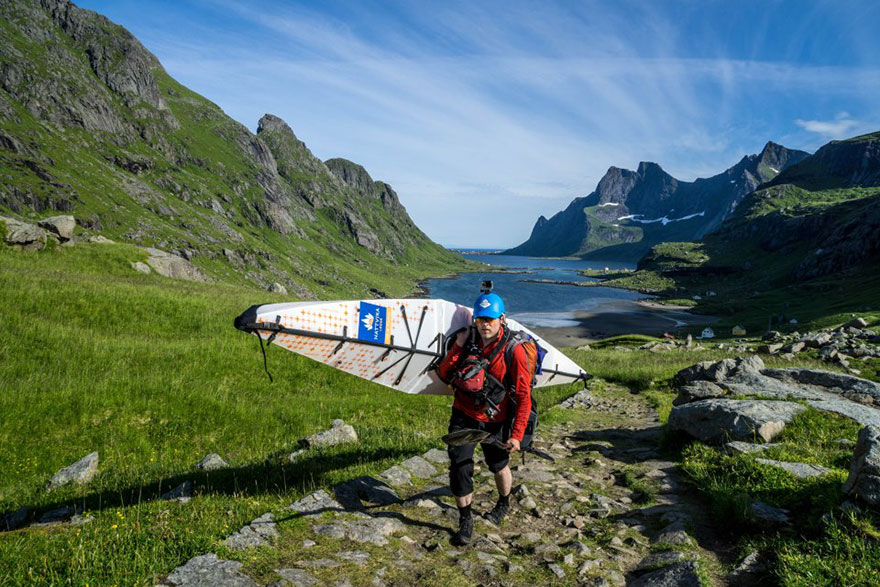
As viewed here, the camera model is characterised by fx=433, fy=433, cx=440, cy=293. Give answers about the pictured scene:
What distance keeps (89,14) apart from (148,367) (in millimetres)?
259474

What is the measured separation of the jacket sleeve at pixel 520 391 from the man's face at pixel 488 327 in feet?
1.39

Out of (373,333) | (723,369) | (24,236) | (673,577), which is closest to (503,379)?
(673,577)

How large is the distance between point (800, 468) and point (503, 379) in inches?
199

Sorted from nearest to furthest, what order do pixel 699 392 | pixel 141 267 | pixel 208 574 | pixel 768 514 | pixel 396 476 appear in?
pixel 208 574 → pixel 768 514 → pixel 396 476 → pixel 699 392 → pixel 141 267

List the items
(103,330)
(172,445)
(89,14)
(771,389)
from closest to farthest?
(172,445) < (771,389) < (103,330) < (89,14)

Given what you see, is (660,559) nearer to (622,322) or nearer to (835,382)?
(835,382)

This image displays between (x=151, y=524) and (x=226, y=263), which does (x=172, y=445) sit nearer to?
(x=151, y=524)

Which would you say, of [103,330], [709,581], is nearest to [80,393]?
[103,330]

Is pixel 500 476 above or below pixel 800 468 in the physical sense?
below

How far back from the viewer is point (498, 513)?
6.87 metres

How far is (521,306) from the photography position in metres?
139

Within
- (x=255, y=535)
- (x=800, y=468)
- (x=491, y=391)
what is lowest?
(x=255, y=535)

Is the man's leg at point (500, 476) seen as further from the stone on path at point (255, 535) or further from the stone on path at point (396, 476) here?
the stone on path at point (255, 535)

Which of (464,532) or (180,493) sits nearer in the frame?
(464,532)
